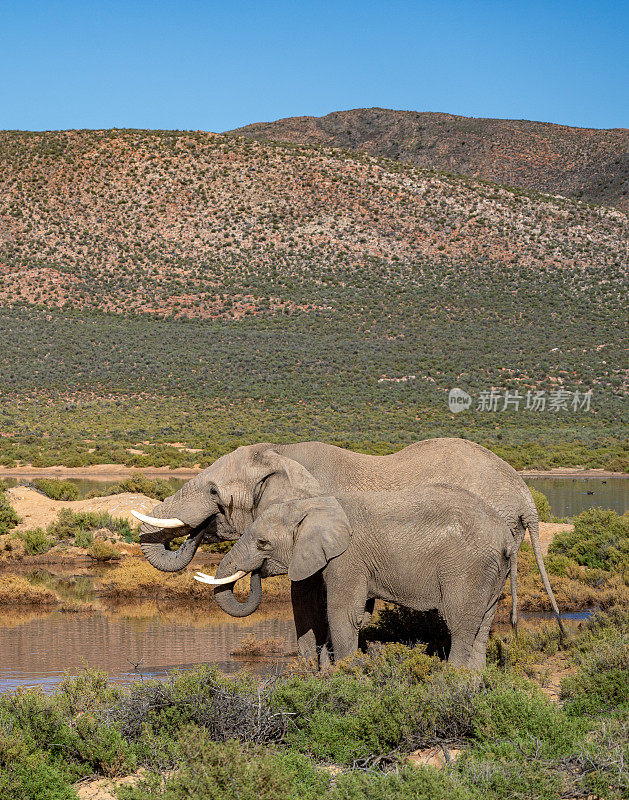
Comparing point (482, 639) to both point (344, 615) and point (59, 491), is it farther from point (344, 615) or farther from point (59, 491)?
point (59, 491)

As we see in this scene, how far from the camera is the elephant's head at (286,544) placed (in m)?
7.46

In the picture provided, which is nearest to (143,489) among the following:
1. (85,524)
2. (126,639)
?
(85,524)

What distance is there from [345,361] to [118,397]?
41.9ft

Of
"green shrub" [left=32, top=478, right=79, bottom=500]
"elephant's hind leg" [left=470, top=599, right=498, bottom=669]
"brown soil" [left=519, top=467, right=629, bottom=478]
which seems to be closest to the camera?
"elephant's hind leg" [left=470, top=599, right=498, bottom=669]

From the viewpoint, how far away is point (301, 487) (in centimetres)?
822

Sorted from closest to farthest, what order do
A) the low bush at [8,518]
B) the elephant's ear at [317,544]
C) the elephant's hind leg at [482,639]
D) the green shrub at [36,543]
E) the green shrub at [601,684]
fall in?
the green shrub at [601,684] < the elephant's ear at [317,544] < the elephant's hind leg at [482,639] < the green shrub at [36,543] < the low bush at [8,518]

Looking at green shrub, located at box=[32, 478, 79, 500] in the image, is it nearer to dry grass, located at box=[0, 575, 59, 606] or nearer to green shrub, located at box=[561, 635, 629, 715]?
dry grass, located at box=[0, 575, 59, 606]

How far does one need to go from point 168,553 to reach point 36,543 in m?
9.36

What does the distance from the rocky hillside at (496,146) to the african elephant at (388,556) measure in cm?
10557

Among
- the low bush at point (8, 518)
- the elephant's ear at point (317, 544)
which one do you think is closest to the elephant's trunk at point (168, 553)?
the elephant's ear at point (317, 544)

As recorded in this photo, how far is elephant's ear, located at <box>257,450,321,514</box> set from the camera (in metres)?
8.16

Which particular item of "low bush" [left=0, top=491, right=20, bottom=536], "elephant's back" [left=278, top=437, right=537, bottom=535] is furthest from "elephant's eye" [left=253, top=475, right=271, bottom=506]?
"low bush" [left=0, top=491, right=20, bottom=536]

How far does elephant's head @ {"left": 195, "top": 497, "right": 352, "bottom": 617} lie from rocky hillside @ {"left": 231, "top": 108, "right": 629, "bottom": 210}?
105836mm

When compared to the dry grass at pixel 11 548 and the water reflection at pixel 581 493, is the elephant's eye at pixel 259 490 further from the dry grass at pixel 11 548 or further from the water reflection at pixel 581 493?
the water reflection at pixel 581 493
